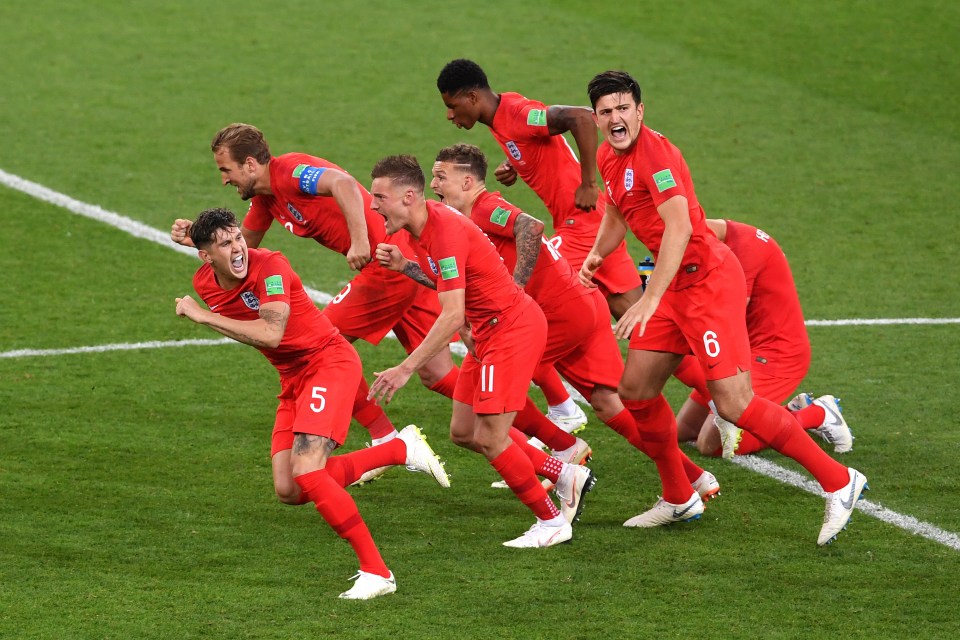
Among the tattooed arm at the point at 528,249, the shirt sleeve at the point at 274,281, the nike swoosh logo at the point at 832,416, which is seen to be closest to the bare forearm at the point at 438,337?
the shirt sleeve at the point at 274,281

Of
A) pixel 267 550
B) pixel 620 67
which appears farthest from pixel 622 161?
pixel 620 67

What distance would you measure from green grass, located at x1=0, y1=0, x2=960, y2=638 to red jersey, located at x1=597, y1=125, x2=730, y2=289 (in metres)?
1.44

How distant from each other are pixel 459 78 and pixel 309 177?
140cm

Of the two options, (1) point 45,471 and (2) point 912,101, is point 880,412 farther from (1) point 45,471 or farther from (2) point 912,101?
(2) point 912,101

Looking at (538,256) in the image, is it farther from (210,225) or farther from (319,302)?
(319,302)

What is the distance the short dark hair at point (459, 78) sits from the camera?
8.38m

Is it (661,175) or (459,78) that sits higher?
(459,78)

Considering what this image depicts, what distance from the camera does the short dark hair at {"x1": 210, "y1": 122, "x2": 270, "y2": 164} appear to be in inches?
291

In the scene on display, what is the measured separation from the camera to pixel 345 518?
246 inches

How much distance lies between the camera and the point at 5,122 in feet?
50.6

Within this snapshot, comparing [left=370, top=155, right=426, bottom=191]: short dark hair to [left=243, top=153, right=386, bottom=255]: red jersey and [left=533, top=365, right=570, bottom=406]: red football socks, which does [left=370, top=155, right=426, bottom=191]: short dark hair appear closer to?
[left=243, top=153, right=386, bottom=255]: red jersey

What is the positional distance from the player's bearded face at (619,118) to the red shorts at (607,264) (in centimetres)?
193

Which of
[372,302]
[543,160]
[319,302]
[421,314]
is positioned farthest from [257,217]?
[319,302]

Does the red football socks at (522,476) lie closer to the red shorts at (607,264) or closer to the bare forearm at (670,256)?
the bare forearm at (670,256)
